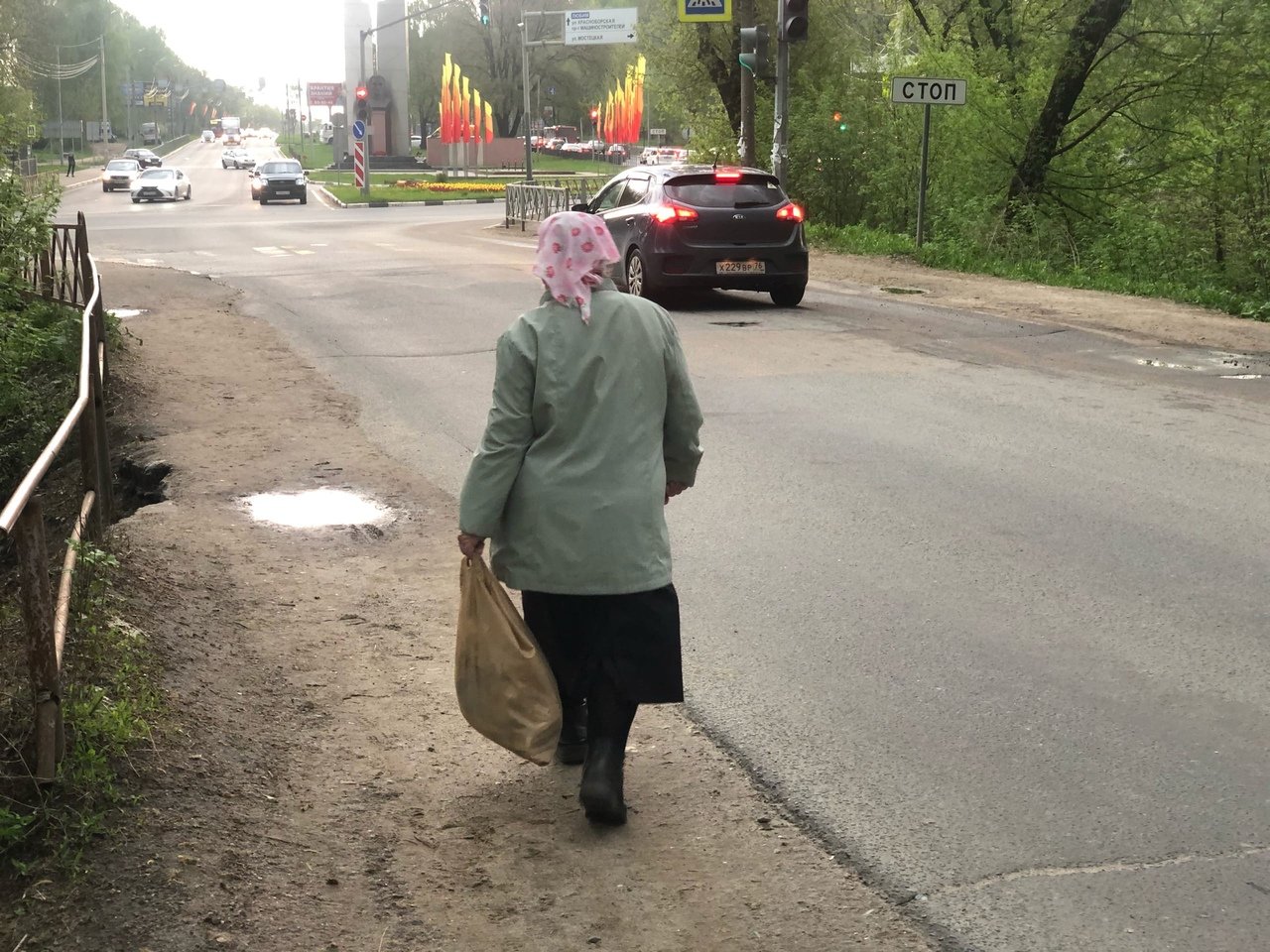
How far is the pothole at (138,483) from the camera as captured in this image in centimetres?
858

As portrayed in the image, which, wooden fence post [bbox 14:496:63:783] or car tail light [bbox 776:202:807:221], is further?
car tail light [bbox 776:202:807:221]

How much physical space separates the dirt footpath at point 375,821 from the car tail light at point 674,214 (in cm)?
1035

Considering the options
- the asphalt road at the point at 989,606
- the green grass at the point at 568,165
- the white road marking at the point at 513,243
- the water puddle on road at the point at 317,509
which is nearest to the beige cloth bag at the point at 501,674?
the asphalt road at the point at 989,606

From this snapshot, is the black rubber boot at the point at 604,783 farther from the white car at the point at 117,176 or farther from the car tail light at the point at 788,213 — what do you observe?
the white car at the point at 117,176

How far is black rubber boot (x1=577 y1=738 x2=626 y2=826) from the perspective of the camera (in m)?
4.04

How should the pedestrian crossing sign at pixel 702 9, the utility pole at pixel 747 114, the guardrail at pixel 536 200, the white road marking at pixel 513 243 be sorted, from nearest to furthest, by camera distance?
the pedestrian crossing sign at pixel 702 9 < the utility pole at pixel 747 114 < the white road marking at pixel 513 243 < the guardrail at pixel 536 200

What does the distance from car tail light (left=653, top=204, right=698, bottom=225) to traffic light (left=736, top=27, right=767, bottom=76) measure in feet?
23.4

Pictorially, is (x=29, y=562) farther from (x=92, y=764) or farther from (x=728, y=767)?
(x=728, y=767)

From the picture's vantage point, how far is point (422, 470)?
8.77 m

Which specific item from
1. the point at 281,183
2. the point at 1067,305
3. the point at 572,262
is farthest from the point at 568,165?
the point at 572,262

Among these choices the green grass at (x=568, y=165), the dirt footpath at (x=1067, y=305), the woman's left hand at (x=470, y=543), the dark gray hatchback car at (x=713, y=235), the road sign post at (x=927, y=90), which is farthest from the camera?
the green grass at (x=568, y=165)

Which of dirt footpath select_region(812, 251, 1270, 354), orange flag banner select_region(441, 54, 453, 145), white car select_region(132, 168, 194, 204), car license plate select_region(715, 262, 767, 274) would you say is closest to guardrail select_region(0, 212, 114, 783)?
car license plate select_region(715, 262, 767, 274)

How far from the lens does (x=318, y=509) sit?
776 centimetres

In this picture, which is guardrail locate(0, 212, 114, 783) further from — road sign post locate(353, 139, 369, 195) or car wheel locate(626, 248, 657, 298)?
road sign post locate(353, 139, 369, 195)
